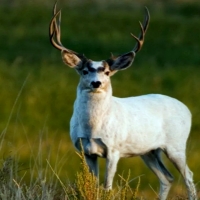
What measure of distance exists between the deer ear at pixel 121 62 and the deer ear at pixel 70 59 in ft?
0.84

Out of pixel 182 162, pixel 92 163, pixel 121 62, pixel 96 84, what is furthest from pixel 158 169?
pixel 96 84

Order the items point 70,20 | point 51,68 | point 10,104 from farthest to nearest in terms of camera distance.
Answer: point 70,20, point 51,68, point 10,104

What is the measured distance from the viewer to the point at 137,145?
28.8 ft

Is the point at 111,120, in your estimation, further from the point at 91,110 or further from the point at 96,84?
the point at 96,84

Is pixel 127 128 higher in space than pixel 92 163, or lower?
higher

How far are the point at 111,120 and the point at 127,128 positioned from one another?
19 cm

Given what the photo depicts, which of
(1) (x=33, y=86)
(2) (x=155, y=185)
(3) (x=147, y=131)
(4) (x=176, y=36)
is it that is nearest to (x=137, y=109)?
(3) (x=147, y=131)

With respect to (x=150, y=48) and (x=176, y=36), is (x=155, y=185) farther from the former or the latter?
(x=176, y=36)

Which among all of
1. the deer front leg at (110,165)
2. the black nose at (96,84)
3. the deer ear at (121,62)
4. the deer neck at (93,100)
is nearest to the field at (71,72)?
the deer front leg at (110,165)

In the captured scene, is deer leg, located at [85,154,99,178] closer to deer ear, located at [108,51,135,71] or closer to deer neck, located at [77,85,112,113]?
deer neck, located at [77,85,112,113]

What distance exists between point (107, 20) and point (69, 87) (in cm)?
1343

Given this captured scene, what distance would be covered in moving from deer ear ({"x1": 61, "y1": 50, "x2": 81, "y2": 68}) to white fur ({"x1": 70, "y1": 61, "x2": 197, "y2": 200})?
14 centimetres

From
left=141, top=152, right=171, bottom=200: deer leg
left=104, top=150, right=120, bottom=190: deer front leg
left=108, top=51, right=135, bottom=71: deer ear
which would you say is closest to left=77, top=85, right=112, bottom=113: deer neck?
left=108, top=51, right=135, bottom=71: deer ear

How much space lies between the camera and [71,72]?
72.8 ft
